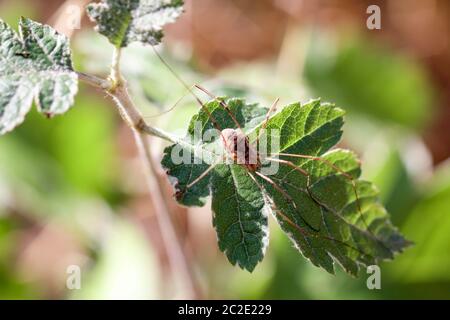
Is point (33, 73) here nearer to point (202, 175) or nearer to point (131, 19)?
point (131, 19)

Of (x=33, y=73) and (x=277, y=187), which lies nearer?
(x=33, y=73)

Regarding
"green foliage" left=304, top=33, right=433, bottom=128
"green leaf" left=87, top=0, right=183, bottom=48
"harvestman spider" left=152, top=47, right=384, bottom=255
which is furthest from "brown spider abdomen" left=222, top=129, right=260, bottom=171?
"green foliage" left=304, top=33, right=433, bottom=128

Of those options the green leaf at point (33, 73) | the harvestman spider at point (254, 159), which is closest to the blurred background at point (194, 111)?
the harvestman spider at point (254, 159)

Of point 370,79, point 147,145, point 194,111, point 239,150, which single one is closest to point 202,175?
point 239,150

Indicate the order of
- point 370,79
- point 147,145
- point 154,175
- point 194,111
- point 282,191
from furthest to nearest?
point 370,79 < point 194,111 < point 154,175 < point 147,145 < point 282,191

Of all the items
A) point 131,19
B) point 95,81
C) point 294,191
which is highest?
point 131,19

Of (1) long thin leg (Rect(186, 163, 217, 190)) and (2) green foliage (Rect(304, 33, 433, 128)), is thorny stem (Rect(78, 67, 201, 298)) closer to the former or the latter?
(1) long thin leg (Rect(186, 163, 217, 190))

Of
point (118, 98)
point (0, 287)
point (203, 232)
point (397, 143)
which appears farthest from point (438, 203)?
point (0, 287)
